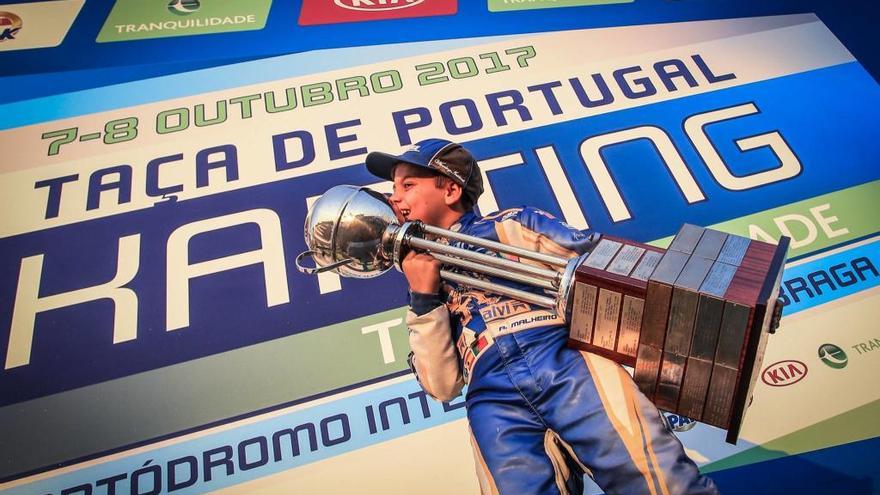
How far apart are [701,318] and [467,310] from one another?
0.49 meters

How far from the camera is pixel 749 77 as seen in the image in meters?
2.71

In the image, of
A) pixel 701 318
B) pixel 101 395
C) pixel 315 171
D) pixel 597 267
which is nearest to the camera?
pixel 701 318

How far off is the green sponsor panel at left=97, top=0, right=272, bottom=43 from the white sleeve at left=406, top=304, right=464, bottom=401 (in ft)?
6.63

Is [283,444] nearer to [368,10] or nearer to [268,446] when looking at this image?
[268,446]

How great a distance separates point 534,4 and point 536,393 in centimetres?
219

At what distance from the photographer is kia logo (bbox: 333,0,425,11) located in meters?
3.11

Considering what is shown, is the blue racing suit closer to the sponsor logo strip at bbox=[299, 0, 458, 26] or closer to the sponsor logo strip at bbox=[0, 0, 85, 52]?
the sponsor logo strip at bbox=[299, 0, 458, 26]

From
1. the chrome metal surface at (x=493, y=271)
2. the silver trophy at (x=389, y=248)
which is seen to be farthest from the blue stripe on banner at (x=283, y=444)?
the chrome metal surface at (x=493, y=271)

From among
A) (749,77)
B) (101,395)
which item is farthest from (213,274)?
(749,77)

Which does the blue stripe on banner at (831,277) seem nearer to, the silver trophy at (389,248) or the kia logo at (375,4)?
the silver trophy at (389,248)

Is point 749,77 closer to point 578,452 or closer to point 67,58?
point 578,452

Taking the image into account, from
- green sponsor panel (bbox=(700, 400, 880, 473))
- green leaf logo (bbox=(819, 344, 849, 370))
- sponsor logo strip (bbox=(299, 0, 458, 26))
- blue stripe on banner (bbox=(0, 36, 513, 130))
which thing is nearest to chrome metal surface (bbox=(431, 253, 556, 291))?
green sponsor panel (bbox=(700, 400, 880, 473))

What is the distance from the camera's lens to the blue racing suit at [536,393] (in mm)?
1268

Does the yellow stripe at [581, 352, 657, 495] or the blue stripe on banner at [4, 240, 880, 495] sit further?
the blue stripe on banner at [4, 240, 880, 495]
